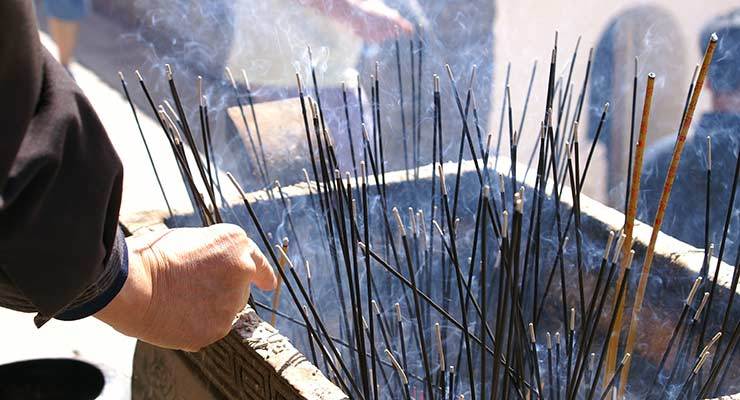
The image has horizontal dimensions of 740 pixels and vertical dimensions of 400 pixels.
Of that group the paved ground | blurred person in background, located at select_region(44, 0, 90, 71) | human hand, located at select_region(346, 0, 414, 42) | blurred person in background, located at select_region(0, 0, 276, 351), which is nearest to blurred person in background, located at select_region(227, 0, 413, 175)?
human hand, located at select_region(346, 0, 414, 42)

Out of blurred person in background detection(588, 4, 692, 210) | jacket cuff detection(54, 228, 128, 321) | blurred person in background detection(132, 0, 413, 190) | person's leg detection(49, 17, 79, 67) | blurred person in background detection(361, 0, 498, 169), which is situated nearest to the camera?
jacket cuff detection(54, 228, 128, 321)

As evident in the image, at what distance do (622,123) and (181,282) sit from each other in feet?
8.67

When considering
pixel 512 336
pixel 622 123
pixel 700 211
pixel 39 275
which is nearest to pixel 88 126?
pixel 39 275

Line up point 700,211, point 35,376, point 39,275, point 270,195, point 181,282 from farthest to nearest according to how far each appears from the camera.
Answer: point 700,211 < point 270,195 < point 35,376 < point 181,282 < point 39,275

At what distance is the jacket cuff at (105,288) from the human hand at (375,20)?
1.79m

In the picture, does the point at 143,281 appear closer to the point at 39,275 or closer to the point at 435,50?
the point at 39,275

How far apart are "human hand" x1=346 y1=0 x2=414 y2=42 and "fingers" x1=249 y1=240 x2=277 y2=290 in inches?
61.3

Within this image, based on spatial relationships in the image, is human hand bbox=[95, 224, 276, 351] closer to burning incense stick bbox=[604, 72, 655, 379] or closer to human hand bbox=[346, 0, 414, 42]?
burning incense stick bbox=[604, 72, 655, 379]

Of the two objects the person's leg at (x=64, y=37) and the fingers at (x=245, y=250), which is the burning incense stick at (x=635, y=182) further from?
the person's leg at (x=64, y=37)

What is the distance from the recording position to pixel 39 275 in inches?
37.6

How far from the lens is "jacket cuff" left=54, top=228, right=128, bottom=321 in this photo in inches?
41.1

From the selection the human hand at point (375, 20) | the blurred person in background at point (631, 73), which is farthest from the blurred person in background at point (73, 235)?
the blurred person in background at point (631, 73)

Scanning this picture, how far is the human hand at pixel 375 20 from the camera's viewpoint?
9.18 feet

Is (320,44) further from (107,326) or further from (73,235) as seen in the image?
(73,235)
